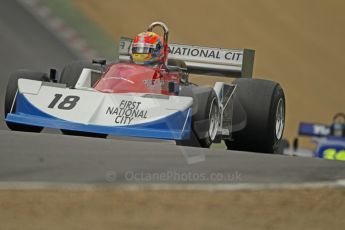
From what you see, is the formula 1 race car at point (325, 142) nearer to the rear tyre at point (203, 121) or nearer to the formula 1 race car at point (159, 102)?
the formula 1 race car at point (159, 102)

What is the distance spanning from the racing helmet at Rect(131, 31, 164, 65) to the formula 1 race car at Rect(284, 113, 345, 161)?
3661mm

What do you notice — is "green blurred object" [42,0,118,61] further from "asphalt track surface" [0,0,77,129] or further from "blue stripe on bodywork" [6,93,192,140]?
"blue stripe on bodywork" [6,93,192,140]

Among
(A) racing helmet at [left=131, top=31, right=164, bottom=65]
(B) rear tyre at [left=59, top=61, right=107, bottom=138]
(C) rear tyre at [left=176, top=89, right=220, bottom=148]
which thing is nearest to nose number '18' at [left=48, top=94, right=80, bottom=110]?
(C) rear tyre at [left=176, top=89, right=220, bottom=148]

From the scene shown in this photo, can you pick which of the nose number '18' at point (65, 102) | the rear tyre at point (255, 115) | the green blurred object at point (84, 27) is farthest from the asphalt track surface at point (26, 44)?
the nose number '18' at point (65, 102)

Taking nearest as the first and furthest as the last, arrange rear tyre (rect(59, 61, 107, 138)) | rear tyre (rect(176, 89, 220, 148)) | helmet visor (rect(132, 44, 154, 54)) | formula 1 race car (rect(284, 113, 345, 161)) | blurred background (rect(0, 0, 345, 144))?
rear tyre (rect(176, 89, 220, 148)) < helmet visor (rect(132, 44, 154, 54)) < rear tyre (rect(59, 61, 107, 138)) < formula 1 race car (rect(284, 113, 345, 161)) < blurred background (rect(0, 0, 345, 144))

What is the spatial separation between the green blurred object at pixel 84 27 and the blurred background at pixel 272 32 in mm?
68

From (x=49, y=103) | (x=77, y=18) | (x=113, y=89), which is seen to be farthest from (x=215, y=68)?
(x=77, y=18)

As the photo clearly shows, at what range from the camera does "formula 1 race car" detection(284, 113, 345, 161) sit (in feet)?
48.5

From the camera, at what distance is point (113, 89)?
10844 mm

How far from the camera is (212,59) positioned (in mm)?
12805

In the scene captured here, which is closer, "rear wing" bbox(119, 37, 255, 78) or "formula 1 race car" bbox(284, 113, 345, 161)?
"rear wing" bbox(119, 37, 255, 78)

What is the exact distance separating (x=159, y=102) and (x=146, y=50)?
1473 mm

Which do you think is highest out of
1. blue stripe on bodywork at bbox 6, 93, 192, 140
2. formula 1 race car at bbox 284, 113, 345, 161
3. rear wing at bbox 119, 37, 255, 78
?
rear wing at bbox 119, 37, 255, 78

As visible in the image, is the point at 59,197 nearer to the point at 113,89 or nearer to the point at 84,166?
the point at 84,166
